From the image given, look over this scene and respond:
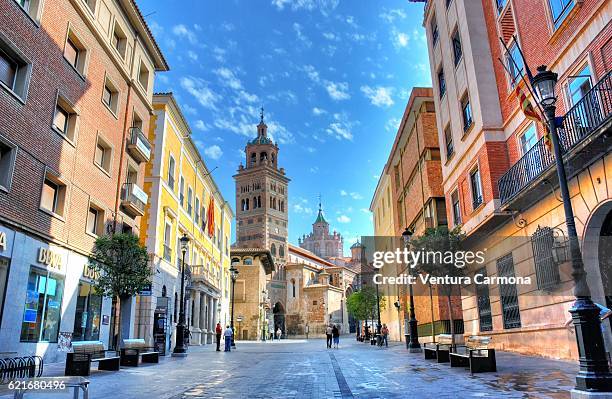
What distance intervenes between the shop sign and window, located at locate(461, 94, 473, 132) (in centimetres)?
1653

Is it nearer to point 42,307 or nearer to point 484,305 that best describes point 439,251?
point 484,305

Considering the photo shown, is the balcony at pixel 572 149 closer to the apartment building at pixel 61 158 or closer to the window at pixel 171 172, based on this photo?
the apartment building at pixel 61 158

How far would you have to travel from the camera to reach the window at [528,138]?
1468 centimetres

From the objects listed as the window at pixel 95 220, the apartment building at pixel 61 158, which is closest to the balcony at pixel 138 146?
the apartment building at pixel 61 158

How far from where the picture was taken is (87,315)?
1766 centimetres

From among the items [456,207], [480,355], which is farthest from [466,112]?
[480,355]

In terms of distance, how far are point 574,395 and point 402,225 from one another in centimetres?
2963

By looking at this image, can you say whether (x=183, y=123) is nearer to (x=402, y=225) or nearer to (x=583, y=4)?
(x=402, y=225)

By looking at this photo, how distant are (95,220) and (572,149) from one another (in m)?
17.7

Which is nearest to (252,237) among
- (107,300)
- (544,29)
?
(107,300)

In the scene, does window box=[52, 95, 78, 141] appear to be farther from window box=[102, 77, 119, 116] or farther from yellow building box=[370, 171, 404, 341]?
yellow building box=[370, 171, 404, 341]

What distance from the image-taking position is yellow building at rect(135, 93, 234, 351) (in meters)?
24.5

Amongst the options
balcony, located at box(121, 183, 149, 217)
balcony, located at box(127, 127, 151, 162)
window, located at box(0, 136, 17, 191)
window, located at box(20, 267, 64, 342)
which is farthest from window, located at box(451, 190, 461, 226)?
window, located at box(0, 136, 17, 191)

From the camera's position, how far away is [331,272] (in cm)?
11006
